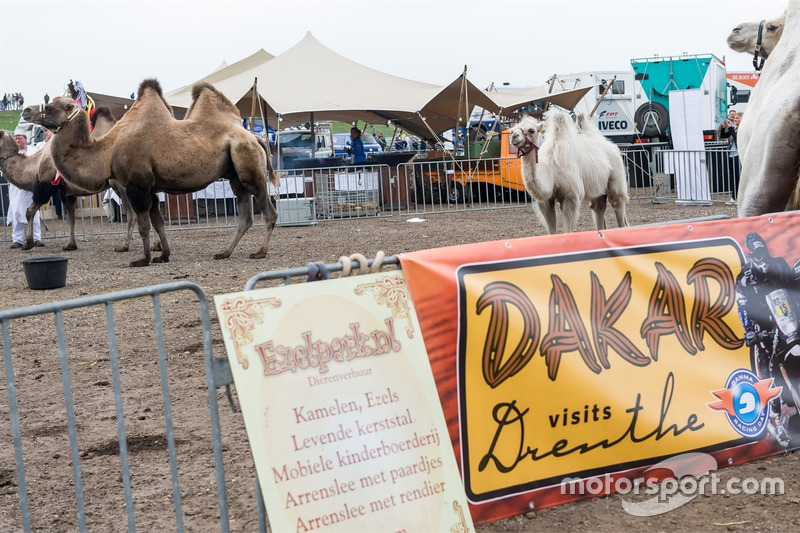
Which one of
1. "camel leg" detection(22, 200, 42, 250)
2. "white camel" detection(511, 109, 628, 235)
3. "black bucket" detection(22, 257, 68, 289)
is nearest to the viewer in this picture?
"white camel" detection(511, 109, 628, 235)

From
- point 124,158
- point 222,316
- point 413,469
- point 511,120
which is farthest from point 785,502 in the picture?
point 511,120

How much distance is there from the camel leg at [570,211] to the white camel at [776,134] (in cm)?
482

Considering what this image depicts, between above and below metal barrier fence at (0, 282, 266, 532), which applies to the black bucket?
above

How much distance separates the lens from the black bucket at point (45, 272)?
413 inches

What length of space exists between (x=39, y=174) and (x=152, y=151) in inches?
160

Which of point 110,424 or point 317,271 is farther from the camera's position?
point 110,424

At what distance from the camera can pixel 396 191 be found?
21.9 metres

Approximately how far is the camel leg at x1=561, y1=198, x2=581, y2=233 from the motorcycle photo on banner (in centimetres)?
612

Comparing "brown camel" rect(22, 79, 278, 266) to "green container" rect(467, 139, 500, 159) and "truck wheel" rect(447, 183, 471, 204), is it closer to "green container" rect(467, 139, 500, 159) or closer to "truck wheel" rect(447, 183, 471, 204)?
"truck wheel" rect(447, 183, 471, 204)

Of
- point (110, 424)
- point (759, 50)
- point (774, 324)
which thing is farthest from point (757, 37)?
point (110, 424)

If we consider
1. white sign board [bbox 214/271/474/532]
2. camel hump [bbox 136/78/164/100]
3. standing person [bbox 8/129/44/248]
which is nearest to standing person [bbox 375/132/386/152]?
standing person [bbox 8/129/44/248]

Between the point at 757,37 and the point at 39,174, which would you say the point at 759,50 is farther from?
the point at 39,174

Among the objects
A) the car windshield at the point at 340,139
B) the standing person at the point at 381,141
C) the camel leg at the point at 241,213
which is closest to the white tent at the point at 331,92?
the camel leg at the point at 241,213

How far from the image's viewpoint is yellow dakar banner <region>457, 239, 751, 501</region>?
3.65 meters
